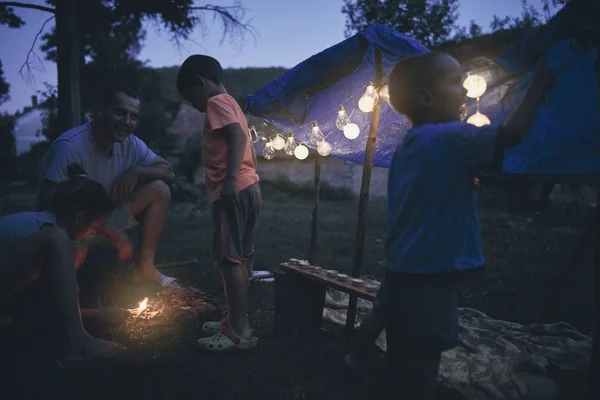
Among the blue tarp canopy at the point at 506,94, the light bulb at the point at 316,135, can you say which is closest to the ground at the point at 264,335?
the blue tarp canopy at the point at 506,94

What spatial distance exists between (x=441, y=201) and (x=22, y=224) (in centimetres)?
239

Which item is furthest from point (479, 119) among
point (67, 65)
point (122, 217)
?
point (67, 65)

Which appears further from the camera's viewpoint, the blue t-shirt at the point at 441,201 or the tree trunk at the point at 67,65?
the tree trunk at the point at 67,65

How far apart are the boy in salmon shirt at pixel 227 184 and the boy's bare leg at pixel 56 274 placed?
785 millimetres

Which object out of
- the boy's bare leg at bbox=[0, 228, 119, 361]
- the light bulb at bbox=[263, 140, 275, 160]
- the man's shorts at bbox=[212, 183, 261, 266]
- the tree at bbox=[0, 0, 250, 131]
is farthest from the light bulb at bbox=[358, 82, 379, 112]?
the tree at bbox=[0, 0, 250, 131]

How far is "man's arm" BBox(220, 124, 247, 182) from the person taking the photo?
8.99 ft

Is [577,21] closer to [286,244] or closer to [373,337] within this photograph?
[373,337]

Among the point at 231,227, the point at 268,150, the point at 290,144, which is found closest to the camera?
the point at 231,227

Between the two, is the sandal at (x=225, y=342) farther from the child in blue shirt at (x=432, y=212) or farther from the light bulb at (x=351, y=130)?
the light bulb at (x=351, y=130)

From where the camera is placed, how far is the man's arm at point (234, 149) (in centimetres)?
274

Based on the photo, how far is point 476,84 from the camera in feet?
9.20

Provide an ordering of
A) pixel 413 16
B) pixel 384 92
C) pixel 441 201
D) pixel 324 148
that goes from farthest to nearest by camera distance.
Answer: pixel 413 16, pixel 324 148, pixel 384 92, pixel 441 201

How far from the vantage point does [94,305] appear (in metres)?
3.75

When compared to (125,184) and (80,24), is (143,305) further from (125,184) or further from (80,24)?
(80,24)
